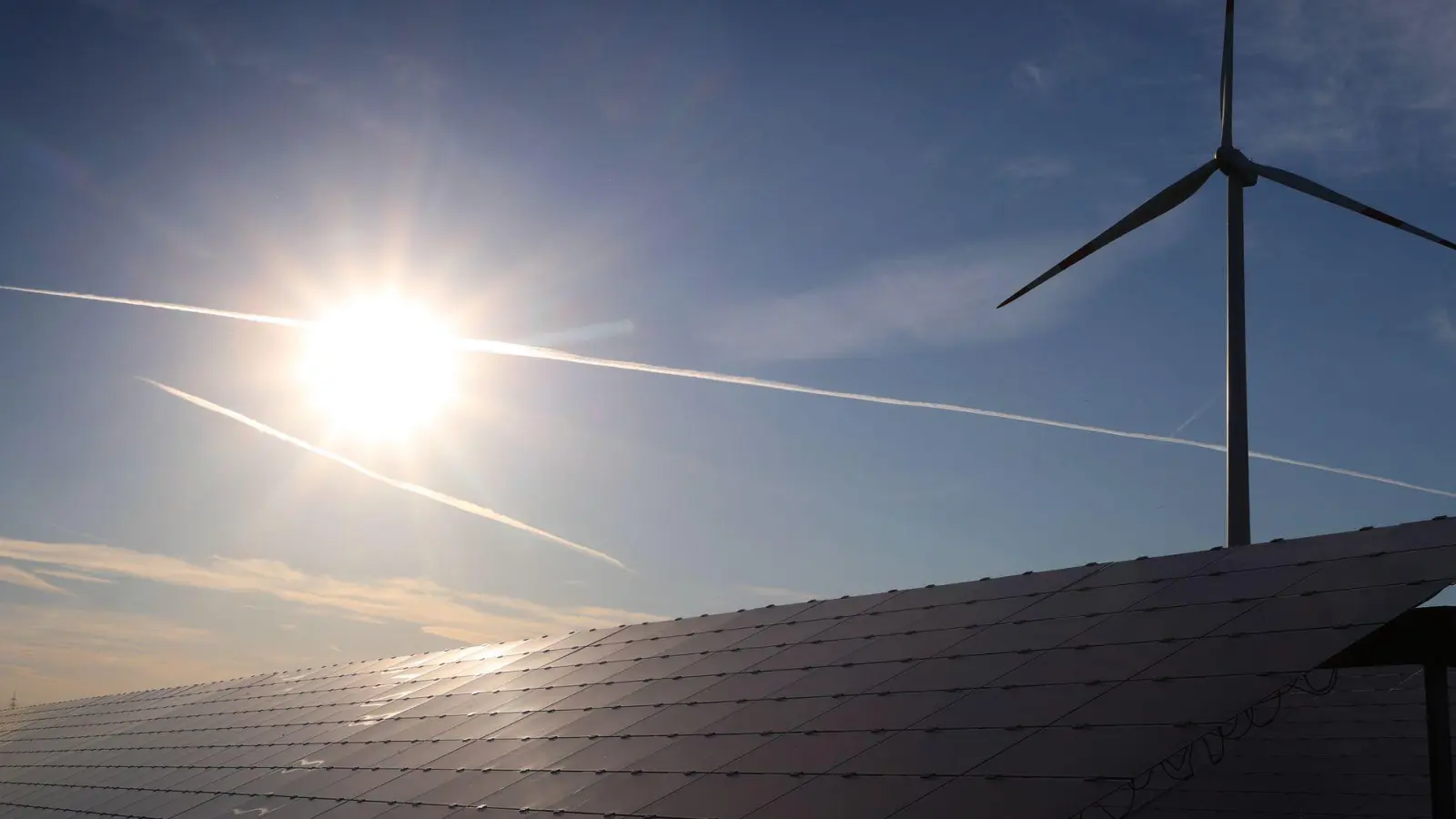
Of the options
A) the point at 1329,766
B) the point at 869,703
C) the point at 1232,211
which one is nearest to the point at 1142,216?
the point at 1232,211

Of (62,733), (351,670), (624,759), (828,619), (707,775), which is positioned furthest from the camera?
(62,733)

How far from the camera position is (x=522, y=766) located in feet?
107

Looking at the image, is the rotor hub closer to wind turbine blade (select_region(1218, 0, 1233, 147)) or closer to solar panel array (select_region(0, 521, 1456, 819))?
wind turbine blade (select_region(1218, 0, 1233, 147))

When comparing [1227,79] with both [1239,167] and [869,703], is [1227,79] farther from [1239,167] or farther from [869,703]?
[869,703]

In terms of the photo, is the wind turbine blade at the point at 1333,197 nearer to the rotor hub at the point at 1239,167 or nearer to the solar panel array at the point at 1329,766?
the rotor hub at the point at 1239,167

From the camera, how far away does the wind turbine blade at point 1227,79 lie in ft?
167

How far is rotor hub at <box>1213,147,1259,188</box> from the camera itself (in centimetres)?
4922

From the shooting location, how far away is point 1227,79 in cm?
5272

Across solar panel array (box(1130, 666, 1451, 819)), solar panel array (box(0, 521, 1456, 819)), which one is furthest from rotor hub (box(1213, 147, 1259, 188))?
solar panel array (box(0, 521, 1456, 819))

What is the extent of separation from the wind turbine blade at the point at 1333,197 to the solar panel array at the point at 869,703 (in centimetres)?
2786

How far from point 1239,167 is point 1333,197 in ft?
14.2

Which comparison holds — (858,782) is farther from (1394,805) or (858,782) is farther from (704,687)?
(1394,805)

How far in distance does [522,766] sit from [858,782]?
13.3 m

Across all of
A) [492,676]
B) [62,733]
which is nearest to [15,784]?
[62,733]
